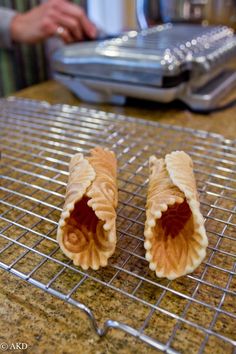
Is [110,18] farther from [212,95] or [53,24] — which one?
[212,95]

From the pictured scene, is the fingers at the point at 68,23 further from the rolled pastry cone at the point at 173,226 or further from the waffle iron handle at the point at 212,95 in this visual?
the rolled pastry cone at the point at 173,226

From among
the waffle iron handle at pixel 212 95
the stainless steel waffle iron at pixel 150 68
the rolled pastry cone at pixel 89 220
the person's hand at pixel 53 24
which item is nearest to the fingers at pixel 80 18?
the person's hand at pixel 53 24

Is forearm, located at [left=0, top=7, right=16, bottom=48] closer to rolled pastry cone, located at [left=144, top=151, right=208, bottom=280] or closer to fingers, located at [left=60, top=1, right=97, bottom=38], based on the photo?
fingers, located at [left=60, top=1, right=97, bottom=38]

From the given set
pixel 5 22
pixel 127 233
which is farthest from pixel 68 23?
pixel 127 233

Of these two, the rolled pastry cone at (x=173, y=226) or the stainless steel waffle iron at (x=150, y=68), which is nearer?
the rolled pastry cone at (x=173, y=226)

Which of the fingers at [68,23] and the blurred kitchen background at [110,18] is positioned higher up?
the fingers at [68,23]
